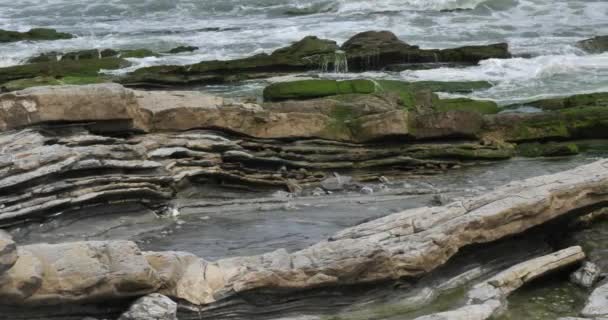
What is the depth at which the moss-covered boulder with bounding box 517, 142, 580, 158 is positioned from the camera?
14.7 metres

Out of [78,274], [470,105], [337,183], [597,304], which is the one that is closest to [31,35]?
[470,105]

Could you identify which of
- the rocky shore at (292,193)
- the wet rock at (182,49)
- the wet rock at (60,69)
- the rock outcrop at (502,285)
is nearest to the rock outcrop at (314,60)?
the wet rock at (60,69)

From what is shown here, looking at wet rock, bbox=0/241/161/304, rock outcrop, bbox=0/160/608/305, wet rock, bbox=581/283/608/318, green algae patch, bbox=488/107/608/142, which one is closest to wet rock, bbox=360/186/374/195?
rock outcrop, bbox=0/160/608/305

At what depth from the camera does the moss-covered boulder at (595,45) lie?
25531 mm

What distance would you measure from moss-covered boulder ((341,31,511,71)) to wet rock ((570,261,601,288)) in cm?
1541

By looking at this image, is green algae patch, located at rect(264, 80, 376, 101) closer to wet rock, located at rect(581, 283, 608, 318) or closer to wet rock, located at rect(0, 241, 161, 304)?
wet rock, located at rect(581, 283, 608, 318)

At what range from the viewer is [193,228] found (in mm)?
10328

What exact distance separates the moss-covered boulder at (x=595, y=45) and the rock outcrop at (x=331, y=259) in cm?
1687

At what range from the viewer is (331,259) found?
7.66 metres

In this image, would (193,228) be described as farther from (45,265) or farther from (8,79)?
(8,79)

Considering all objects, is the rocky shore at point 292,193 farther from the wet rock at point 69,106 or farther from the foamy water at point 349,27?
the foamy water at point 349,27

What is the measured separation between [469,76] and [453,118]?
318 inches

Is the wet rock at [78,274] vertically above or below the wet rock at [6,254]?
below

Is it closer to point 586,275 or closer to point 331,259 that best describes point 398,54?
point 586,275
